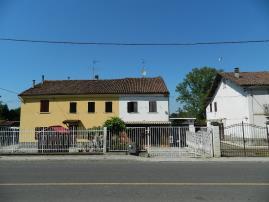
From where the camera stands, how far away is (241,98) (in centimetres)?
3434

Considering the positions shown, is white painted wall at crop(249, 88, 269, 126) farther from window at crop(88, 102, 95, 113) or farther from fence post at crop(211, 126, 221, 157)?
window at crop(88, 102, 95, 113)

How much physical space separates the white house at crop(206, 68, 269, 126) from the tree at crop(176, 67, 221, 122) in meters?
29.1

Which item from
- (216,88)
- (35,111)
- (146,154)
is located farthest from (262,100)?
(35,111)

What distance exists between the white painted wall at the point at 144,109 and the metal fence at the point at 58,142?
46.0ft

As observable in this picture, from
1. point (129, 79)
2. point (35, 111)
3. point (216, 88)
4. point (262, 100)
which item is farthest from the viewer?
point (216, 88)

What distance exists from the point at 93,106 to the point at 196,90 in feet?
144

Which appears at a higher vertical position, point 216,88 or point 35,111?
point 216,88

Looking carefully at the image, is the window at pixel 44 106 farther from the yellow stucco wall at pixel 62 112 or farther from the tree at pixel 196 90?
the tree at pixel 196 90

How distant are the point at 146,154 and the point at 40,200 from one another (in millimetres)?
15041

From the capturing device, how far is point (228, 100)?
127ft

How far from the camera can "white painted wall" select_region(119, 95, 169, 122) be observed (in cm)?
3653

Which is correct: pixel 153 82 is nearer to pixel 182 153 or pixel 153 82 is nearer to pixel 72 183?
pixel 182 153

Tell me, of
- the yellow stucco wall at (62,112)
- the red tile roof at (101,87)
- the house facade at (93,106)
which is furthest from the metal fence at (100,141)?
the red tile roof at (101,87)

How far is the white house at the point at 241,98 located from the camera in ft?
106
